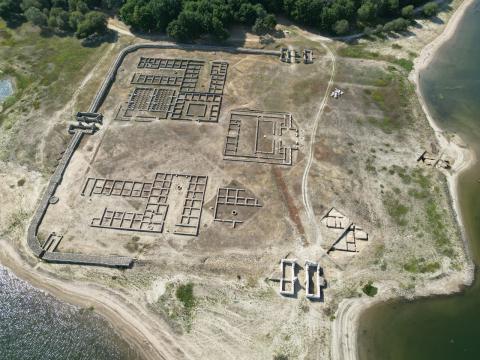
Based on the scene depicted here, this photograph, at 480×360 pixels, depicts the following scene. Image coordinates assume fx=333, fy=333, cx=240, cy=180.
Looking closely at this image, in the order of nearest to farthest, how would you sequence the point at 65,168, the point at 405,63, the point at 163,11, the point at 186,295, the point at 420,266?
1. the point at 186,295
2. the point at 420,266
3. the point at 65,168
4. the point at 405,63
5. the point at 163,11

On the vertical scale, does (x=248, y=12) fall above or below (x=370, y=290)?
above

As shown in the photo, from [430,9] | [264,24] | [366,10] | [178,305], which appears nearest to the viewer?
[178,305]

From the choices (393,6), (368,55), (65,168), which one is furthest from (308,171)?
(393,6)

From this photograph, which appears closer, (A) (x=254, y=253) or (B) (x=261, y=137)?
(A) (x=254, y=253)

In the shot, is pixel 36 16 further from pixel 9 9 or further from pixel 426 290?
pixel 426 290

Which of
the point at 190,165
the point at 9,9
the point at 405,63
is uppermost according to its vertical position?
the point at 405,63

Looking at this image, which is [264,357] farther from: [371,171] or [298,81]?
[298,81]

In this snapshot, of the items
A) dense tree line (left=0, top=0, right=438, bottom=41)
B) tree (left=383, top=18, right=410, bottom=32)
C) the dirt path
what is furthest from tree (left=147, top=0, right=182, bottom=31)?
tree (left=383, top=18, right=410, bottom=32)

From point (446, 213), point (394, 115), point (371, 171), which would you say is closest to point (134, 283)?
point (371, 171)
